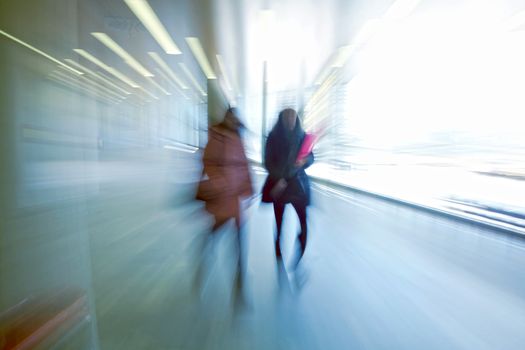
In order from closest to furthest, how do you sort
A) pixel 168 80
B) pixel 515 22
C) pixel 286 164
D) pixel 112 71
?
pixel 286 164, pixel 515 22, pixel 112 71, pixel 168 80

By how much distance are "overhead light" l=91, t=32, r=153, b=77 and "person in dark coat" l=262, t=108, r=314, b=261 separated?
13.6 feet

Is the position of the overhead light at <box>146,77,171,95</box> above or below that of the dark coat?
above

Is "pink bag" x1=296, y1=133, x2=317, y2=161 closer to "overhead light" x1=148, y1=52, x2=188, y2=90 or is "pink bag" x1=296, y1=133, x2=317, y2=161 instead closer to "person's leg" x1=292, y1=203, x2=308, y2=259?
"person's leg" x1=292, y1=203, x2=308, y2=259

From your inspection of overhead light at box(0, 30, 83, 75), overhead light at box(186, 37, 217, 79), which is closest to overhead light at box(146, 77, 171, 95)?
overhead light at box(186, 37, 217, 79)

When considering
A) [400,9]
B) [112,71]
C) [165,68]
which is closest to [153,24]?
[165,68]

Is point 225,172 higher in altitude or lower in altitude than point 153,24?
lower

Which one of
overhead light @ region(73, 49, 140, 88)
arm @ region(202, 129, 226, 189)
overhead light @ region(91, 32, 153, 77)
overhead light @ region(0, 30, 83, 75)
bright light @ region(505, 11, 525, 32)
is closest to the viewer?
overhead light @ region(0, 30, 83, 75)

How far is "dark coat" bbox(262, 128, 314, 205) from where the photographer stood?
6.78ft

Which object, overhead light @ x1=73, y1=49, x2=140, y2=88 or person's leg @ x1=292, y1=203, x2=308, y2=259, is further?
overhead light @ x1=73, y1=49, x2=140, y2=88

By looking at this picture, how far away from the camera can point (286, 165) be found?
2072 millimetres

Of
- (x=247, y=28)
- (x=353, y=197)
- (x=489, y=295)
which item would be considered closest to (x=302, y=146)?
(x=489, y=295)

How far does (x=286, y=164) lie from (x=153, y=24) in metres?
3.99

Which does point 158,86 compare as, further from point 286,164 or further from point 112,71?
point 286,164

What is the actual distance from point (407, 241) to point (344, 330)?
8.12ft
